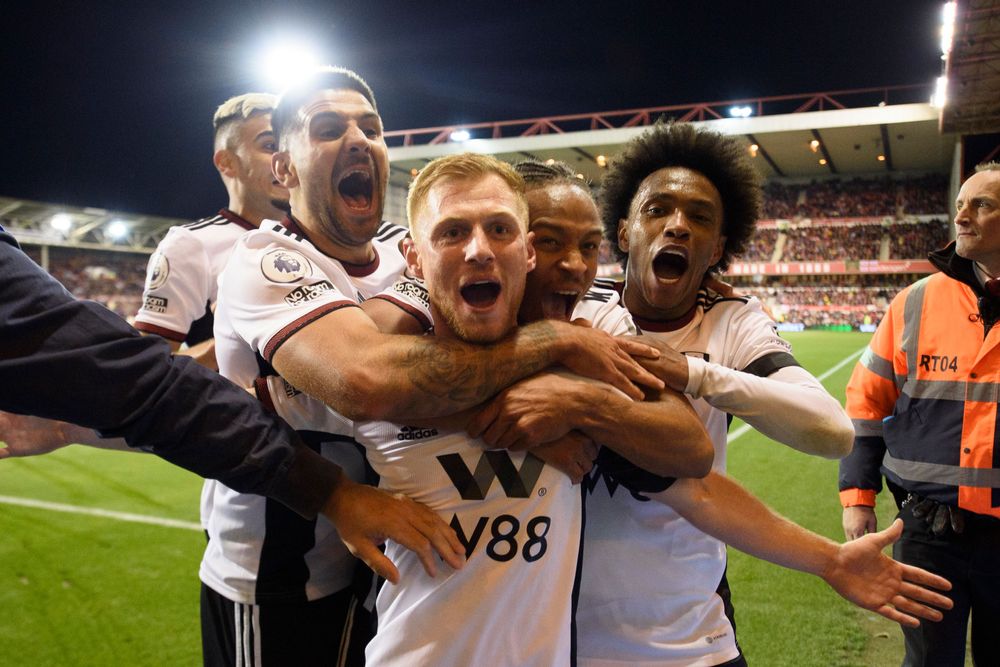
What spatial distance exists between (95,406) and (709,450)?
5.02 ft

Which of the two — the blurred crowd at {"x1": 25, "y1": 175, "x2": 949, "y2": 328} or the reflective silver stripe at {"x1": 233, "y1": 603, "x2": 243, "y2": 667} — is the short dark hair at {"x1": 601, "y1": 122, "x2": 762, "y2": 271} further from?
the blurred crowd at {"x1": 25, "y1": 175, "x2": 949, "y2": 328}

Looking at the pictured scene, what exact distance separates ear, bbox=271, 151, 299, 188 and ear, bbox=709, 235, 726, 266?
5.20ft

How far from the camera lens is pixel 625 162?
10.1 feet

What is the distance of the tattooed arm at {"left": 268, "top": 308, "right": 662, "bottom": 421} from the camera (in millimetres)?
1680

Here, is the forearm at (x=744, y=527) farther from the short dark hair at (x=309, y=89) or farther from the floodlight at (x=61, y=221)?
the floodlight at (x=61, y=221)

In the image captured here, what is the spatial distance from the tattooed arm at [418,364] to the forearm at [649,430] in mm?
56

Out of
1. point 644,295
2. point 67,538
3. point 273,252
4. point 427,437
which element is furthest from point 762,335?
point 67,538

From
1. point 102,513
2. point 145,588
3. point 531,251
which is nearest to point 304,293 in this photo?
point 531,251

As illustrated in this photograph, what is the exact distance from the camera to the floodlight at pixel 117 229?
42844mm

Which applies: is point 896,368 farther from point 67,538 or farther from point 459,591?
point 67,538

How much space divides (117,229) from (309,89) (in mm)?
46939

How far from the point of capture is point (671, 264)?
2527mm

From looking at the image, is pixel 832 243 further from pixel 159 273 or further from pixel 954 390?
pixel 159 273

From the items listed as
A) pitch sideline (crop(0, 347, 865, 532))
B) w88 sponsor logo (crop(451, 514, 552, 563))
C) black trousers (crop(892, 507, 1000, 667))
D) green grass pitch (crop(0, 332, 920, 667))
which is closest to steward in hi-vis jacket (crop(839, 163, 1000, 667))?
black trousers (crop(892, 507, 1000, 667))
